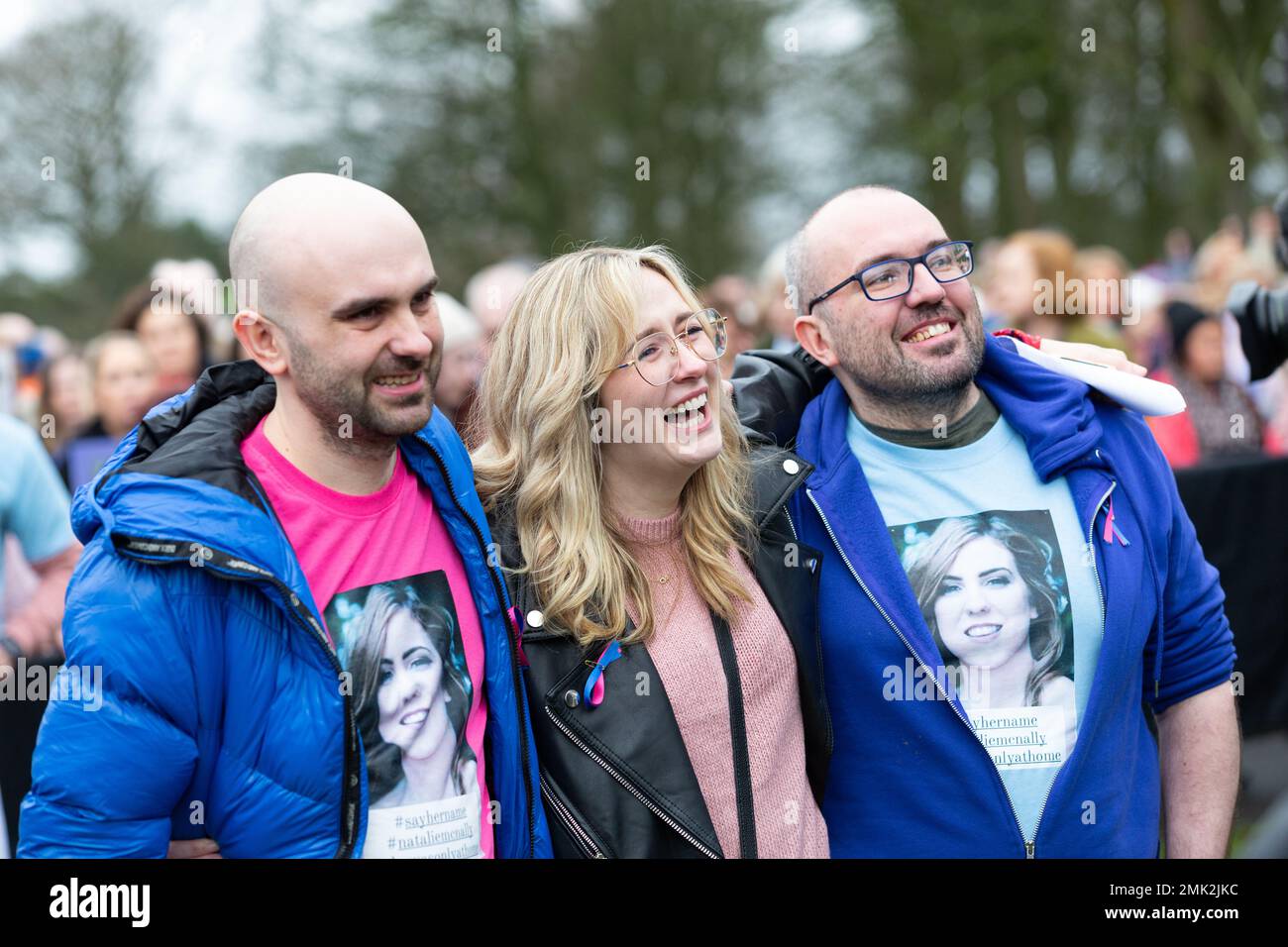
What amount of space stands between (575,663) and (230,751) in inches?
27.3

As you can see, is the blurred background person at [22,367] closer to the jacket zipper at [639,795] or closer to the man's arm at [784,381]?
the man's arm at [784,381]

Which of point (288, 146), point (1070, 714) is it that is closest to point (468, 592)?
point (1070, 714)

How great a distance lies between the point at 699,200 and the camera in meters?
19.4

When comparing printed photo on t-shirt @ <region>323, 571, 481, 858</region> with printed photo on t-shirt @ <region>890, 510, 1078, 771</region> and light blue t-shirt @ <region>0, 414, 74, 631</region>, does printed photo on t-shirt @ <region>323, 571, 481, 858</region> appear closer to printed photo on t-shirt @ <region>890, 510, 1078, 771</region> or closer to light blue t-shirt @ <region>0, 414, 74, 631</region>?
printed photo on t-shirt @ <region>890, 510, 1078, 771</region>

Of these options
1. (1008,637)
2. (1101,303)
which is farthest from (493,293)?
(1008,637)

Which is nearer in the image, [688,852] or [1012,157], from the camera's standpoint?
[688,852]

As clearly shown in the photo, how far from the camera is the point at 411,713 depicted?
2.45m

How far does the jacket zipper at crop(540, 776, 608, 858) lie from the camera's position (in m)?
2.54

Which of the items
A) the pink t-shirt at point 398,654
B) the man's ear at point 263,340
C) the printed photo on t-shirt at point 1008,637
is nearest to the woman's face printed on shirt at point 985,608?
the printed photo on t-shirt at point 1008,637

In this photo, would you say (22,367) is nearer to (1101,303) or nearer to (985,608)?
(1101,303)

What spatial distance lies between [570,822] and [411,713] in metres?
0.41

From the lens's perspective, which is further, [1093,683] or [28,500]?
[28,500]

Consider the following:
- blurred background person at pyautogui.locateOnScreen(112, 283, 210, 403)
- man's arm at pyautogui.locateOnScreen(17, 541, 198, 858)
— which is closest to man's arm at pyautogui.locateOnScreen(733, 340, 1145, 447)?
man's arm at pyautogui.locateOnScreen(17, 541, 198, 858)
